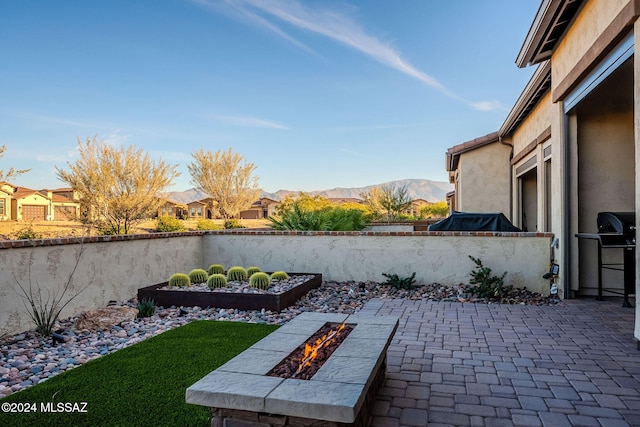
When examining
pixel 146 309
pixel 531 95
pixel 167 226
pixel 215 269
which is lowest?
pixel 146 309

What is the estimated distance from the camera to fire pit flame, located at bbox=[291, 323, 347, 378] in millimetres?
2698

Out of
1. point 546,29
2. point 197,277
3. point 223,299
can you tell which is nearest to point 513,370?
point 223,299

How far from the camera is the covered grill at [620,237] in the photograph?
596 cm

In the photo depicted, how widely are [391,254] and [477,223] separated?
2.09 meters

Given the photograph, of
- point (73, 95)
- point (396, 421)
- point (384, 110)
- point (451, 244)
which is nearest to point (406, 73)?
point (384, 110)

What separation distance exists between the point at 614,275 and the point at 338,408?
7.04m

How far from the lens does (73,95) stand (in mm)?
21828

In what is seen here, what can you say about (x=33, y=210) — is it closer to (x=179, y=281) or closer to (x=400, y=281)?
(x=179, y=281)

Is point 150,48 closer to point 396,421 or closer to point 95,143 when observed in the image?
point 95,143

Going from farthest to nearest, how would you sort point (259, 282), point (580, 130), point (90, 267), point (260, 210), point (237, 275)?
point (260, 210) → point (237, 275) → point (259, 282) → point (580, 130) → point (90, 267)

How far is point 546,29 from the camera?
20.8 ft

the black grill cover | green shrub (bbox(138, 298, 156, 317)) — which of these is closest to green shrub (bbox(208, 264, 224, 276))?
green shrub (bbox(138, 298, 156, 317))

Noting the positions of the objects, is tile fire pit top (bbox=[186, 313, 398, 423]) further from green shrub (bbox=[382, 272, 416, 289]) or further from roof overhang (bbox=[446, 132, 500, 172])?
roof overhang (bbox=[446, 132, 500, 172])

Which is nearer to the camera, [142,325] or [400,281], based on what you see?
[142,325]
